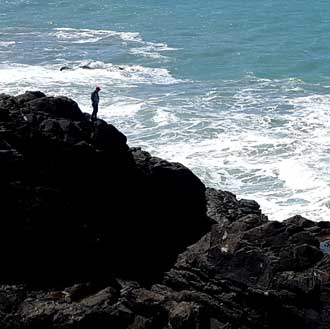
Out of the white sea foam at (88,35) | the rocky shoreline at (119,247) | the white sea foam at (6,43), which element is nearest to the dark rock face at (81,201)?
the rocky shoreline at (119,247)

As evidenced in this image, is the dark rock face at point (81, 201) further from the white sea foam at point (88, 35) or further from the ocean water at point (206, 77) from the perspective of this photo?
the white sea foam at point (88, 35)

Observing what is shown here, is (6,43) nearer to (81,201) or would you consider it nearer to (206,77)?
(206,77)

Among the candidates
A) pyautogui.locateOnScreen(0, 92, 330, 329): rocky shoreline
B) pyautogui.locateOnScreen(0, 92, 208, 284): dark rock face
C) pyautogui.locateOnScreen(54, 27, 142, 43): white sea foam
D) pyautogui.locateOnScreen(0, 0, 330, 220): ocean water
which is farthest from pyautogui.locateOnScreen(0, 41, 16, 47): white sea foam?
pyautogui.locateOnScreen(0, 92, 330, 329): rocky shoreline

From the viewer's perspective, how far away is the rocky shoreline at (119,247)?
1595 centimetres

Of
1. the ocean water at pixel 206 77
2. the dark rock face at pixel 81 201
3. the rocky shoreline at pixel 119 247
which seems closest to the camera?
the rocky shoreline at pixel 119 247

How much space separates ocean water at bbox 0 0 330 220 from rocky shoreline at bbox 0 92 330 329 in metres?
10.2

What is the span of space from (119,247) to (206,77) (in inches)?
1442

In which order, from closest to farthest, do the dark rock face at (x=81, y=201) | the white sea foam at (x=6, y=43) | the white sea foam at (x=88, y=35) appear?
the dark rock face at (x=81, y=201) → the white sea foam at (x=6, y=43) → the white sea foam at (x=88, y=35)

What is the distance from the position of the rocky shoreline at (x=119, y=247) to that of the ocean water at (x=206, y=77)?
10.2m

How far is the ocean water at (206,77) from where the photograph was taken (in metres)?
34.9

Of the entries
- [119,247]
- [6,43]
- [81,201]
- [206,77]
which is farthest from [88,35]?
[119,247]

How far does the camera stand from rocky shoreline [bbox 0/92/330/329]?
52.3 feet

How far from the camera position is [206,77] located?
54312mm

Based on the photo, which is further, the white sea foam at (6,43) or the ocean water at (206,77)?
the white sea foam at (6,43)
